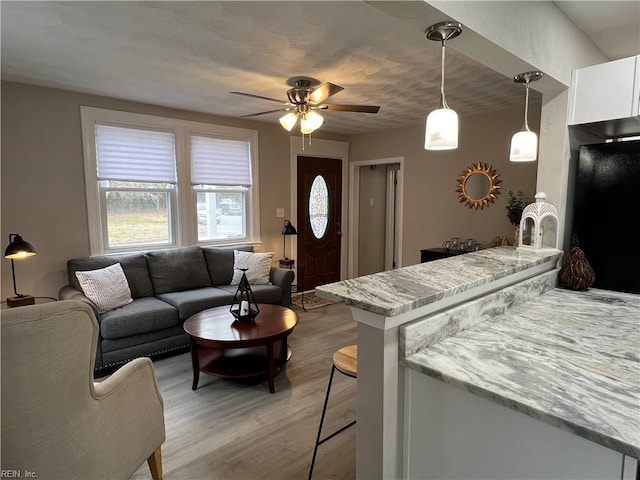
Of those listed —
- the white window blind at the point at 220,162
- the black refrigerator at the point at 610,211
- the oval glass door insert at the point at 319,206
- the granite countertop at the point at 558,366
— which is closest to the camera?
the granite countertop at the point at 558,366

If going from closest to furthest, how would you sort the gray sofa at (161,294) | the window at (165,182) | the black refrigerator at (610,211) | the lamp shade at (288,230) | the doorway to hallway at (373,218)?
the black refrigerator at (610,211) → the gray sofa at (161,294) → the window at (165,182) → the lamp shade at (288,230) → the doorway to hallway at (373,218)

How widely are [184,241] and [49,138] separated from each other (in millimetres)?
1618

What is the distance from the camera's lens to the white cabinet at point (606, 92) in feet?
6.56

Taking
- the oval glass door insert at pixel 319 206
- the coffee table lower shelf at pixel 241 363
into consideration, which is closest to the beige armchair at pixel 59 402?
the coffee table lower shelf at pixel 241 363

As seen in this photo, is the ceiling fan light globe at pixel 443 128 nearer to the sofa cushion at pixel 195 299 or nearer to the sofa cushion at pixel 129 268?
the sofa cushion at pixel 195 299

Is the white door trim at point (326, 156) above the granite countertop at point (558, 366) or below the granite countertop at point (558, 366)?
above

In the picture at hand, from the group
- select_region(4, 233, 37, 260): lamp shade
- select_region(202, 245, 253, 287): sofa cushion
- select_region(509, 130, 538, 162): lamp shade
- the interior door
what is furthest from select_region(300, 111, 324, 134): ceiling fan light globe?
select_region(4, 233, 37, 260): lamp shade

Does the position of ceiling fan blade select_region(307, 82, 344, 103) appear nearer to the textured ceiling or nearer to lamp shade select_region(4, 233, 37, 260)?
the textured ceiling

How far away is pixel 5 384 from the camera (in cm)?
113

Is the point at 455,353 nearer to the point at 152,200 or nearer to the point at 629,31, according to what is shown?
the point at 629,31

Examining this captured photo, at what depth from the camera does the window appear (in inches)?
147

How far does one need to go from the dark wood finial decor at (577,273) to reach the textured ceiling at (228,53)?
153 cm

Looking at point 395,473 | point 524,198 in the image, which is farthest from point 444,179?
point 395,473

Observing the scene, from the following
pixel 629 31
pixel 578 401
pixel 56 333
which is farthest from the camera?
pixel 629 31
